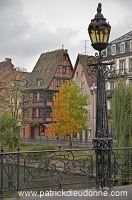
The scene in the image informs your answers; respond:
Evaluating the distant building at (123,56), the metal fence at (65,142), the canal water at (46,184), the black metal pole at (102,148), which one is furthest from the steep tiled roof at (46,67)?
the black metal pole at (102,148)

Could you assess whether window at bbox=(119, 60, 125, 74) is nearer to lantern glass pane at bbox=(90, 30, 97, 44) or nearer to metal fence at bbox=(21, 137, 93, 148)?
metal fence at bbox=(21, 137, 93, 148)

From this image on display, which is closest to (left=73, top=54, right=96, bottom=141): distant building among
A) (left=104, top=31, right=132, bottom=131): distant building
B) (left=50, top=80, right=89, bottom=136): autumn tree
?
(left=104, top=31, right=132, bottom=131): distant building

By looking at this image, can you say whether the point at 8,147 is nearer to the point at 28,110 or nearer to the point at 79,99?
the point at 79,99

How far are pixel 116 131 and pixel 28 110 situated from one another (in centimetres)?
3319

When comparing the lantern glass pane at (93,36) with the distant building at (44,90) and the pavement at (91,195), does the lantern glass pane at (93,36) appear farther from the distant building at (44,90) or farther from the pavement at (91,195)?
the distant building at (44,90)

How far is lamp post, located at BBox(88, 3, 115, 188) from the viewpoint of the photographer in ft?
27.7

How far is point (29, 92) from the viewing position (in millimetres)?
53000

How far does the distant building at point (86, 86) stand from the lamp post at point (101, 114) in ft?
116

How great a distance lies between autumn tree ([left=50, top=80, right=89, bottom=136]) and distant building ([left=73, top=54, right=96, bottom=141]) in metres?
6.54

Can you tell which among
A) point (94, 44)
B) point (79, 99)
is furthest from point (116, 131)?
point (79, 99)

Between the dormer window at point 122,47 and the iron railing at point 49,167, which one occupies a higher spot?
the dormer window at point 122,47

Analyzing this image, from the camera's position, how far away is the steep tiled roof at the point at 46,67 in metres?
53.1

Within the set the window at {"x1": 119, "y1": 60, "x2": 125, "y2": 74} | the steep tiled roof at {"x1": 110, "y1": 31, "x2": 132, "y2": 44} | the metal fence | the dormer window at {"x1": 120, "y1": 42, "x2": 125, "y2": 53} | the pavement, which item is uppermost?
the steep tiled roof at {"x1": 110, "y1": 31, "x2": 132, "y2": 44}

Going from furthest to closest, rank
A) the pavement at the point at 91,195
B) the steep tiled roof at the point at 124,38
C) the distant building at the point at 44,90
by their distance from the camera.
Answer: the distant building at the point at 44,90 → the steep tiled roof at the point at 124,38 → the pavement at the point at 91,195
